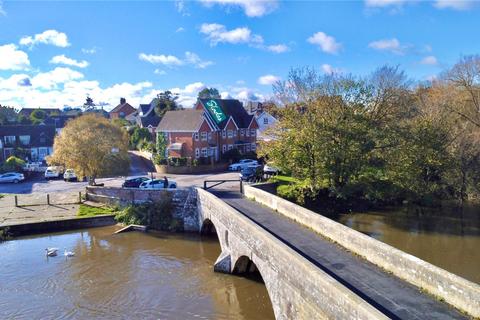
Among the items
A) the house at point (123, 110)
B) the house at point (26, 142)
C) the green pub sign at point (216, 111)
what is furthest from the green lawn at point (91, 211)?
the house at point (123, 110)

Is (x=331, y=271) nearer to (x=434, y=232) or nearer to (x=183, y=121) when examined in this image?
(x=434, y=232)

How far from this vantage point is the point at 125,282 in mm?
20891

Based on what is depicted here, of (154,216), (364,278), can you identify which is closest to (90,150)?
(154,216)

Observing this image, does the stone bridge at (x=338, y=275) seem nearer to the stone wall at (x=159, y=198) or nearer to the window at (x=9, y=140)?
the stone wall at (x=159, y=198)

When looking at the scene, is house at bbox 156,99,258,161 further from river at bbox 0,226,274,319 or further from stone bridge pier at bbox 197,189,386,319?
stone bridge pier at bbox 197,189,386,319

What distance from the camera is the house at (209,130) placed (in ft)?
163

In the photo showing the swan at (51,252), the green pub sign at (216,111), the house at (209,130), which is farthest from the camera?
the green pub sign at (216,111)

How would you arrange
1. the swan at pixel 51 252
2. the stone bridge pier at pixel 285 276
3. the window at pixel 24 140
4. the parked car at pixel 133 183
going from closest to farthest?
the stone bridge pier at pixel 285 276 → the swan at pixel 51 252 → the parked car at pixel 133 183 → the window at pixel 24 140

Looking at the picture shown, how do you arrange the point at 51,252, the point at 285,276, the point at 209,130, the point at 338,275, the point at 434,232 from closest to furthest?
the point at 338,275 < the point at 285,276 < the point at 51,252 < the point at 434,232 < the point at 209,130

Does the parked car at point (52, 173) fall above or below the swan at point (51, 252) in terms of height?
above

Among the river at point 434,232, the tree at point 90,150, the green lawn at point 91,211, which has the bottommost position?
the river at point 434,232

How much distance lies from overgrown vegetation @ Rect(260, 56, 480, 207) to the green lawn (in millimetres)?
13186

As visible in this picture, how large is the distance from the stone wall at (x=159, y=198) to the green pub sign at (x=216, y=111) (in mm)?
21935

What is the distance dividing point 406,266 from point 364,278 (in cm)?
130
